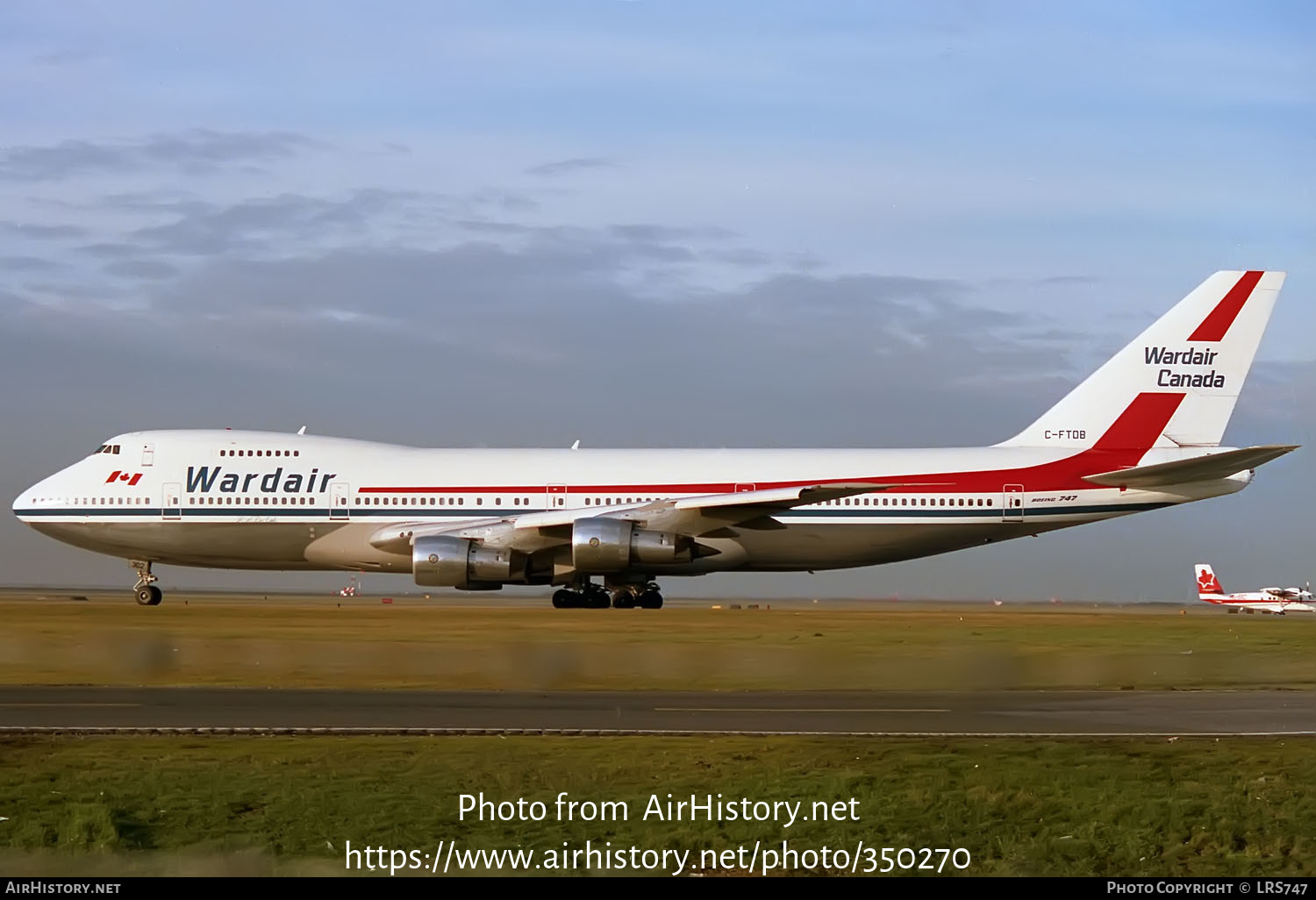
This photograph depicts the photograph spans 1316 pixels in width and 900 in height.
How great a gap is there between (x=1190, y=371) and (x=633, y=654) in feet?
82.0

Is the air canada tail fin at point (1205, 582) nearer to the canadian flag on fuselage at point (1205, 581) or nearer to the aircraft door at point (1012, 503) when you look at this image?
the canadian flag on fuselage at point (1205, 581)

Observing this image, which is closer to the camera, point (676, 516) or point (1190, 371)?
point (676, 516)

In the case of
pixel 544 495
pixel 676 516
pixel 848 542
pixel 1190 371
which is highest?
pixel 1190 371

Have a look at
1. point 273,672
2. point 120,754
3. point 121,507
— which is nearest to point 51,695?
point 273,672

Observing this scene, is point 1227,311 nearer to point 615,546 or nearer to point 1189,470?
A: point 1189,470

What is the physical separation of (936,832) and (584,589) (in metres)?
29.1

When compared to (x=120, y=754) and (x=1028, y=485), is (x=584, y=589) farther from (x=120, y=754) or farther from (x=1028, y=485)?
(x=120, y=754)

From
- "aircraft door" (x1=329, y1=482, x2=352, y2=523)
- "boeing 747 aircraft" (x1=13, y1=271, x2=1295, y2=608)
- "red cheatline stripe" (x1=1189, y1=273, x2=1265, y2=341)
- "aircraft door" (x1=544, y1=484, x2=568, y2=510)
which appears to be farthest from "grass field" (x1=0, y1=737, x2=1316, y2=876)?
"red cheatline stripe" (x1=1189, y1=273, x2=1265, y2=341)

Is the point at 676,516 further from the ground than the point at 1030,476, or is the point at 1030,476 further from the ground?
the point at 1030,476

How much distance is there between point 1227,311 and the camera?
135 ft

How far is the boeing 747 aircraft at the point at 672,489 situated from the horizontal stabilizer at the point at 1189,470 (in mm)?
66

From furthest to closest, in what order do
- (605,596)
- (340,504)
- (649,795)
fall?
(340,504)
(605,596)
(649,795)

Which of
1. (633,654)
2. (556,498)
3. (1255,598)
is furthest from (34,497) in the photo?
(1255,598)
